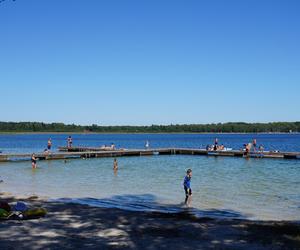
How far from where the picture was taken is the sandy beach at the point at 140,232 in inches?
440

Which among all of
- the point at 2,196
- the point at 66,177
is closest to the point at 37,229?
the point at 2,196

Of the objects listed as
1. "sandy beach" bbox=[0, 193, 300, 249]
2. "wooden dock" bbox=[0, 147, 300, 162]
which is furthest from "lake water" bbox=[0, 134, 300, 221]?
"wooden dock" bbox=[0, 147, 300, 162]

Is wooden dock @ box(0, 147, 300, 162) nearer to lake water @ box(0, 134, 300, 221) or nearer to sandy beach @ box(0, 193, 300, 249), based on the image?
lake water @ box(0, 134, 300, 221)

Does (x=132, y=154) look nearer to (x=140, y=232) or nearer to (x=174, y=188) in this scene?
(x=174, y=188)

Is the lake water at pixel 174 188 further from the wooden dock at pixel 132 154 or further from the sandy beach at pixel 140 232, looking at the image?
the wooden dock at pixel 132 154

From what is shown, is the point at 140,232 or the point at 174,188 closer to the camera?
the point at 140,232

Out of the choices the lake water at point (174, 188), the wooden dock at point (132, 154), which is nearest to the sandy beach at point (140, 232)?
the lake water at point (174, 188)

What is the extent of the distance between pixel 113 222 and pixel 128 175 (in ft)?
59.1

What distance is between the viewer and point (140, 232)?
41.4 ft

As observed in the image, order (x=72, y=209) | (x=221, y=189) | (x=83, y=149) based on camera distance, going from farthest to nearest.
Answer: (x=83, y=149) → (x=221, y=189) → (x=72, y=209)

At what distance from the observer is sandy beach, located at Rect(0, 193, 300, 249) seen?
11.2 m

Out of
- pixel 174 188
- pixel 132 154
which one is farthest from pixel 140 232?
pixel 132 154

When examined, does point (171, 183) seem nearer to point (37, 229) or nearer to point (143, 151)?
point (37, 229)

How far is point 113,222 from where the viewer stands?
14156 mm
